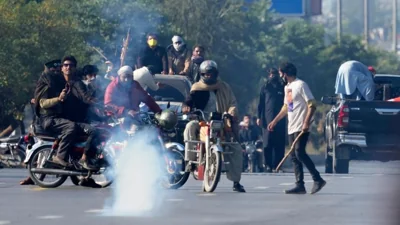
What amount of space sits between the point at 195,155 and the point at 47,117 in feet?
6.83

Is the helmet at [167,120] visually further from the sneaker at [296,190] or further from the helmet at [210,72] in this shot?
the sneaker at [296,190]

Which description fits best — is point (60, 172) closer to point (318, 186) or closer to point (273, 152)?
point (318, 186)

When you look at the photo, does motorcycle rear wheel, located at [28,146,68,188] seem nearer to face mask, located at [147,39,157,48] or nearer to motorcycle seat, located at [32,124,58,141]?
motorcycle seat, located at [32,124,58,141]

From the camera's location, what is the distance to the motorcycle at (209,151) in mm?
17897

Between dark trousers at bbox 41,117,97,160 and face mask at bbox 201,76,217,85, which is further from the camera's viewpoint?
face mask at bbox 201,76,217,85

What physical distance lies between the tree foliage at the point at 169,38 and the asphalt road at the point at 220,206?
7.98 metres

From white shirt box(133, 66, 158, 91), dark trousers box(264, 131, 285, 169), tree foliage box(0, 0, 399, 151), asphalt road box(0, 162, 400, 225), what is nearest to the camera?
asphalt road box(0, 162, 400, 225)

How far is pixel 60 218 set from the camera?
14.3 m

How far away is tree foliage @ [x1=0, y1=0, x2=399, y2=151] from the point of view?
33.4 m

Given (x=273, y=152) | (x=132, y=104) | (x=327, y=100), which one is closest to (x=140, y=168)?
(x=132, y=104)

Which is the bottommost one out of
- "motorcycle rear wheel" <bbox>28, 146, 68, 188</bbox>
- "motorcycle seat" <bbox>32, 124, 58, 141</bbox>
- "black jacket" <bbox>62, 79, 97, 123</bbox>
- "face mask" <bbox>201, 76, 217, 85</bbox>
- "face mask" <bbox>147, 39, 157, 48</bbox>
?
"motorcycle rear wheel" <bbox>28, 146, 68, 188</bbox>

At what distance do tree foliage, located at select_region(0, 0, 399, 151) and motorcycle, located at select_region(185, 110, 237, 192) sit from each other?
7.83 m

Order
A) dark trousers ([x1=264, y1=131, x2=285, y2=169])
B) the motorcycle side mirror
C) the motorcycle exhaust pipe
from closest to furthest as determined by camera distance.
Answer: the motorcycle exhaust pipe < the motorcycle side mirror < dark trousers ([x1=264, y1=131, x2=285, y2=169])

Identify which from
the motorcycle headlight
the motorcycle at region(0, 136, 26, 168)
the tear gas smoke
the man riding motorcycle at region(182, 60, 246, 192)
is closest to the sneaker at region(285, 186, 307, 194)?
the man riding motorcycle at region(182, 60, 246, 192)
